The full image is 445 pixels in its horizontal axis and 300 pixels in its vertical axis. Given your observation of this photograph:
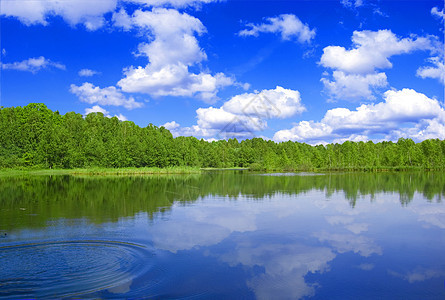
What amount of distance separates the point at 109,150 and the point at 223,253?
242ft

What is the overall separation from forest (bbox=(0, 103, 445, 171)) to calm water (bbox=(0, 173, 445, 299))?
198 ft

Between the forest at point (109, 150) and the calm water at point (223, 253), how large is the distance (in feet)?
198

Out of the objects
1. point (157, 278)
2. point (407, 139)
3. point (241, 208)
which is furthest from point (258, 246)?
point (407, 139)

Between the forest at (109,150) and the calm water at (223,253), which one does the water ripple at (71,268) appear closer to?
the calm water at (223,253)

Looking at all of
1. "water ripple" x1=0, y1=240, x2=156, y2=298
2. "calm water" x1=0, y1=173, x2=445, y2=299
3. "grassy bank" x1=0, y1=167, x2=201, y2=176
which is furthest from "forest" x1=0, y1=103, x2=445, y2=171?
"water ripple" x1=0, y1=240, x2=156, y2=298

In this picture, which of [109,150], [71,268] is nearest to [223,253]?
[71,268]

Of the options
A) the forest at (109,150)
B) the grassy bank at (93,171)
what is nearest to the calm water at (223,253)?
the grassy bank at (93,171)

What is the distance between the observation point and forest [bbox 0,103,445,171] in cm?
7531

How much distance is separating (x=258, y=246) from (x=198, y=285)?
13.5ft

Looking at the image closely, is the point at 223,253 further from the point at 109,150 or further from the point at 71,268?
the point at 109,150

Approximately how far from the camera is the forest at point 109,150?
247ft

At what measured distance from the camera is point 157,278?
895cm

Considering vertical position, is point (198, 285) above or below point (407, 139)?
below

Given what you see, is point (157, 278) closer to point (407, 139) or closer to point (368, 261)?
point (368, 261)
